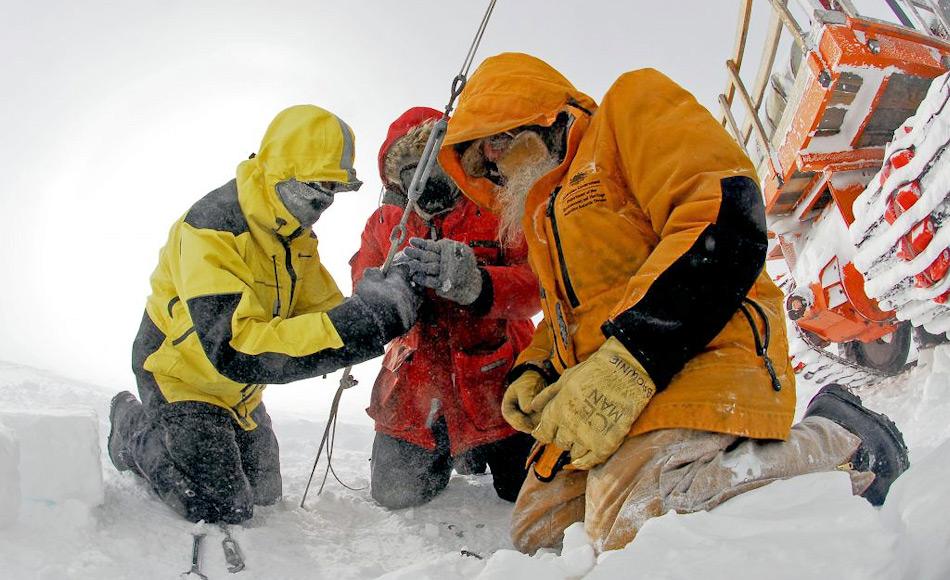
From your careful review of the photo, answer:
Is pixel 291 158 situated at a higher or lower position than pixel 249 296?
higher

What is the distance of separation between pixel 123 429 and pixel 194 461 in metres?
0.54

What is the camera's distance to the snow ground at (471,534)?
2.64 feet

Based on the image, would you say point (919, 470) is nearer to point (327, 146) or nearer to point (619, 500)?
point (619, 500)

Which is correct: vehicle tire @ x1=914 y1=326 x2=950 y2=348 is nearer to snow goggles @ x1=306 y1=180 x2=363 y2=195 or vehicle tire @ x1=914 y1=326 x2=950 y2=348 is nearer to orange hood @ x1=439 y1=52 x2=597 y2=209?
orange hood @ x1=439 y1=52 x2=597 y2=209

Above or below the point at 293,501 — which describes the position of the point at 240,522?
above

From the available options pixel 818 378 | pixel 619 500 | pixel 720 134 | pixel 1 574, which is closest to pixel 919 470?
pixel 619 500

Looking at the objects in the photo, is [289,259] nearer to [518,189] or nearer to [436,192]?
[436,192]

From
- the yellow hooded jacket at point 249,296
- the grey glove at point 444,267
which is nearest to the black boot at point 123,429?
the yellow hooded jacket at point 249,296

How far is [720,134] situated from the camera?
158cm

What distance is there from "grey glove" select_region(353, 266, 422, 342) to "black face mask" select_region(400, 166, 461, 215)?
0.64 m

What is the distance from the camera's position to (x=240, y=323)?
2047mm

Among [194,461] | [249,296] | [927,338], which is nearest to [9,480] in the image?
[194,461]

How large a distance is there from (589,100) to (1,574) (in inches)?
79.3

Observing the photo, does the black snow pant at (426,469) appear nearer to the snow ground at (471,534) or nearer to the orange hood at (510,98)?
the snow ground at (471,534)
